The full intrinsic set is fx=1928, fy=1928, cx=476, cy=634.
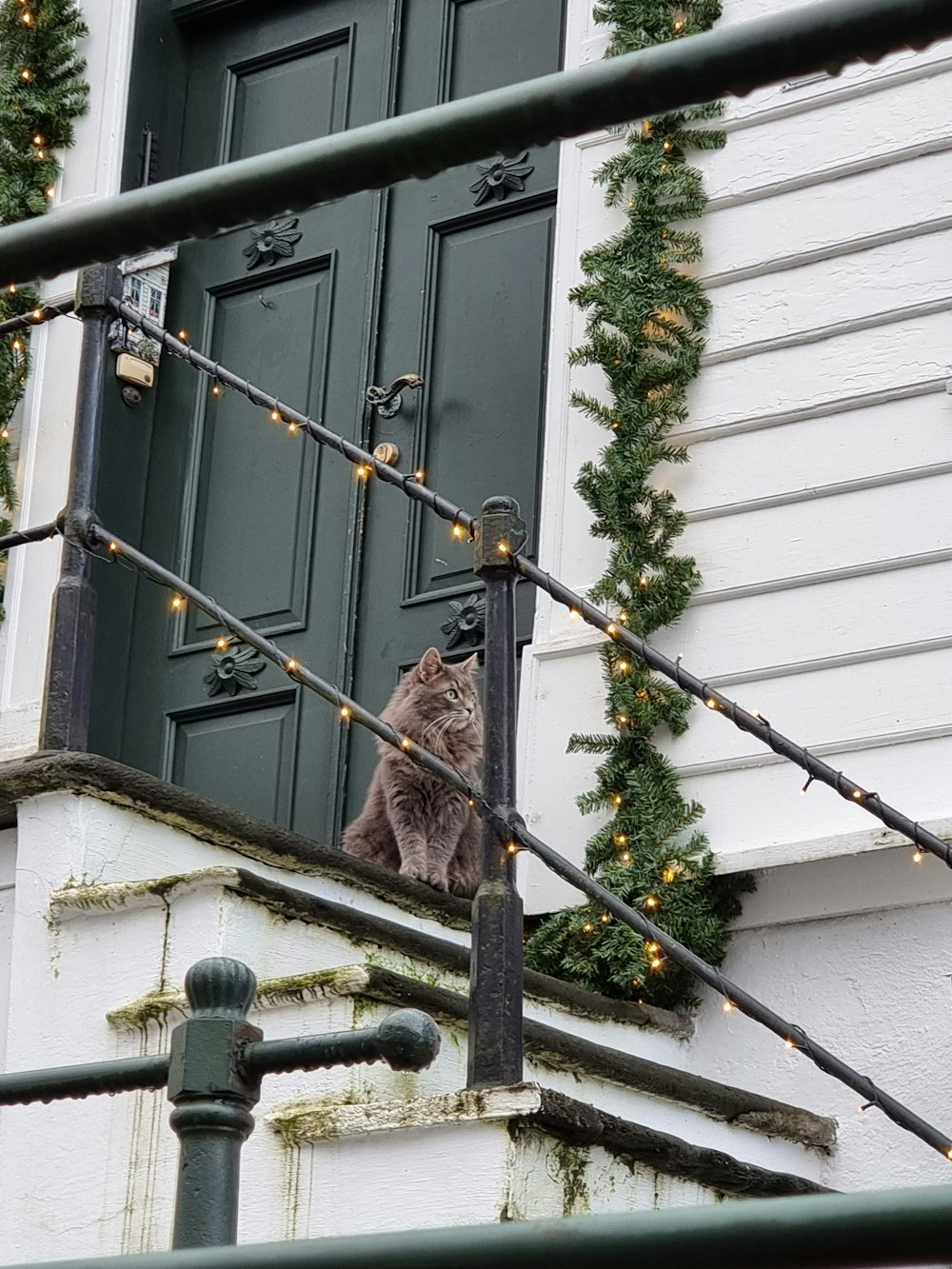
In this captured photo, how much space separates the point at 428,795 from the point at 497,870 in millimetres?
1419

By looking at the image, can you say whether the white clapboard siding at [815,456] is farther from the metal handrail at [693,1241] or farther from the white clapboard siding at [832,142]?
the metal handrail at [693,1241]

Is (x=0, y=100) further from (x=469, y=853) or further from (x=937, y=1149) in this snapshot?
(x=937, y=1149)

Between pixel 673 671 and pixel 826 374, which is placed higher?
pixel 826 374

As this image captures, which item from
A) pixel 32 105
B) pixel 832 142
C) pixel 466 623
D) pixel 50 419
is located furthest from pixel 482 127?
pixel 32 105

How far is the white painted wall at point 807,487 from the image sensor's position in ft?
15.4

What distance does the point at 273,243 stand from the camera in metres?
6.37

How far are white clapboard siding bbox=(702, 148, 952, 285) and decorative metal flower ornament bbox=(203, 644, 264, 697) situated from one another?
1.80 meters

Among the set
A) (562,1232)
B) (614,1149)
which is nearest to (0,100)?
(614,1149)

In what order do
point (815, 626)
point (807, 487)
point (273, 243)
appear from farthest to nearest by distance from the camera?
point (273, 243) < point (807, 487) < point (815, 626)

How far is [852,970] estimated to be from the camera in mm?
4543

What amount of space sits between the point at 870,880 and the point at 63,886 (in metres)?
1.98

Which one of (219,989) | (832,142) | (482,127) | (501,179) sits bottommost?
(219,989)

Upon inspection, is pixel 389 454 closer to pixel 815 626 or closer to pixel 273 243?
pixel 273 243

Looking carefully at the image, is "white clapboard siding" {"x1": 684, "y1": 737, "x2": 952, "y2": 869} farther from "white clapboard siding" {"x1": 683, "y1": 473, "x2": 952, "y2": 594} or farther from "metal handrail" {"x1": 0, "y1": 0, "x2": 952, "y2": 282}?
"metal handrail" {"x1": 0, "y1": 0, "x2": 952, "y2": 282}
